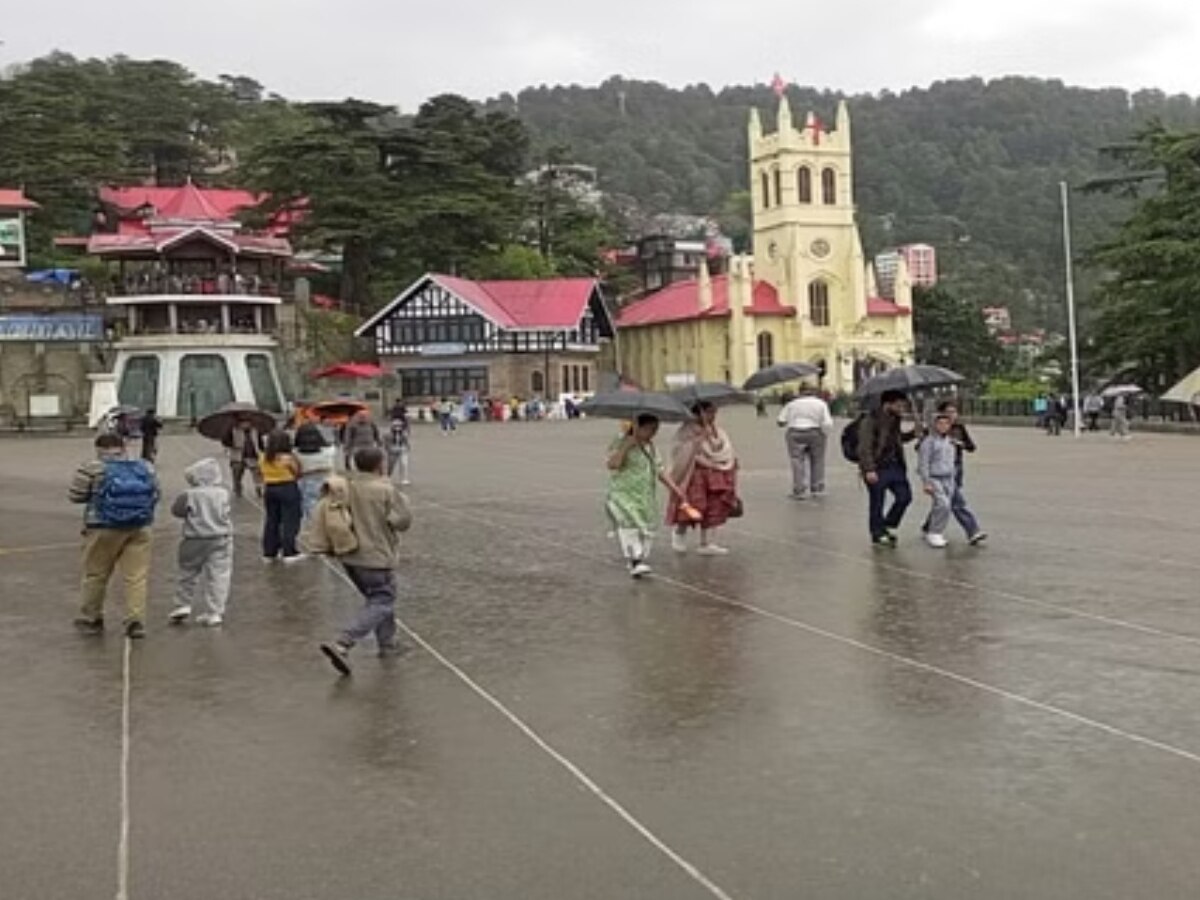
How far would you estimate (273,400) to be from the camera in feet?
204

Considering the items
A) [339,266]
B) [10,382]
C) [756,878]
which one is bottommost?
[756,878]

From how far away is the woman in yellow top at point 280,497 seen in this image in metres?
14.0

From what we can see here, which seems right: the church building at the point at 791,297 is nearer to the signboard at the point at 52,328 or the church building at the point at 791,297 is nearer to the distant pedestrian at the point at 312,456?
the signboard at the point at 52,328

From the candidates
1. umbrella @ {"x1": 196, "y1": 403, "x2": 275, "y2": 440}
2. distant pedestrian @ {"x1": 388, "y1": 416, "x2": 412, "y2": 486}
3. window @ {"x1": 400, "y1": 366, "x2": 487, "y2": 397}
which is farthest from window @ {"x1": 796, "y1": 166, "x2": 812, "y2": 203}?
umbrella @ {"x1": 196, "y1": 403, "x2": 275, "y2": 440}

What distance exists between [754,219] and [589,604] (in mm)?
83980

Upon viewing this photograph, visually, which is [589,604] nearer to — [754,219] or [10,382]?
[10,382]

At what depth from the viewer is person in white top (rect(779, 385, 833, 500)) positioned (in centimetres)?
1855

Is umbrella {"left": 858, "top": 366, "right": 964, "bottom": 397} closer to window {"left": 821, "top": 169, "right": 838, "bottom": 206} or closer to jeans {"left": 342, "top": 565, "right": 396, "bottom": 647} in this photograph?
jeans {"left": 342, "top": 565, "right": 396, "bottom": 647}

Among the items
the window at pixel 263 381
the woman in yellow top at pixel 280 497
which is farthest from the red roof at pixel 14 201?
the woman in yellow top at pixel 280 497

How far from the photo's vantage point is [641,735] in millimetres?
6980

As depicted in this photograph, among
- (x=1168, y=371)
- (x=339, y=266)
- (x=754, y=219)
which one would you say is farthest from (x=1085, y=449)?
(x=754, y=219)

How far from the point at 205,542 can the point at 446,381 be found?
202 feet

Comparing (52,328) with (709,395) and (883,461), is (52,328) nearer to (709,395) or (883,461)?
(709,395)

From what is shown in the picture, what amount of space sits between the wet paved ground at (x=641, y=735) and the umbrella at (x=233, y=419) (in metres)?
4.77
